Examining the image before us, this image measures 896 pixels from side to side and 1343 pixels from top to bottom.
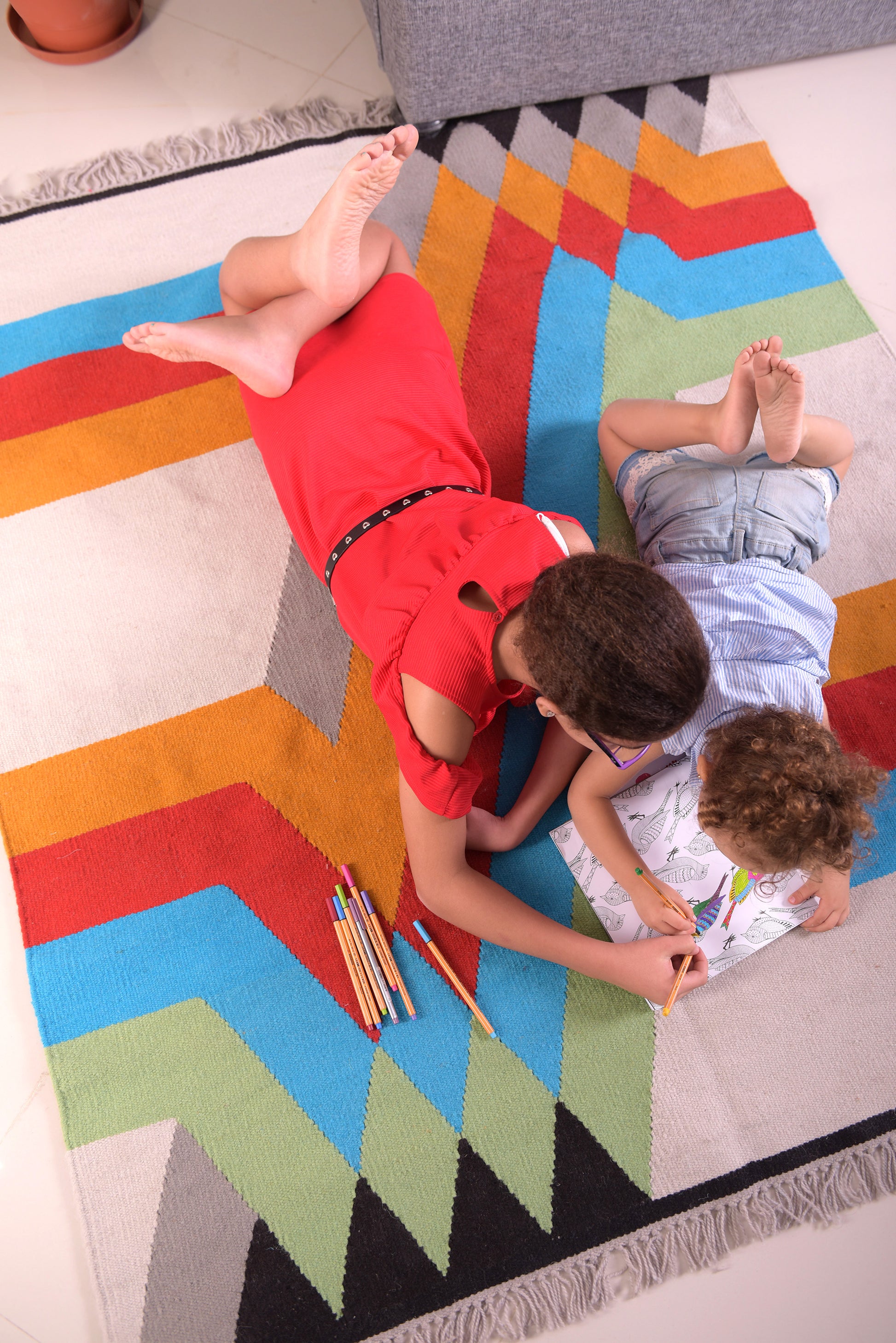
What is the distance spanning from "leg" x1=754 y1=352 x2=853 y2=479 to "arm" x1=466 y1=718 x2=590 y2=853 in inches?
17.1

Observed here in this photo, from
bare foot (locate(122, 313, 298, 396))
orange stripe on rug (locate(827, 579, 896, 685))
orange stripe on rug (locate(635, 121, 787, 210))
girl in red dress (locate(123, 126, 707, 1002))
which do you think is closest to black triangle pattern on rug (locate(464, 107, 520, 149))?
orange stripe on rug (locate(635, 121, 787, 210))

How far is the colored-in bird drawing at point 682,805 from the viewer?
1.07m

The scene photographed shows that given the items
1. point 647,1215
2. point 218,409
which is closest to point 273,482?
point 218,409

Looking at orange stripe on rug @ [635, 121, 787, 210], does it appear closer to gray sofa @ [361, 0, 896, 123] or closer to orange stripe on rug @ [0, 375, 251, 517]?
gray sofa @ [361, 0, 896, 123]

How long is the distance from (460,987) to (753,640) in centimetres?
53

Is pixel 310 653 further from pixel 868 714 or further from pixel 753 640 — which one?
pixel 868 714

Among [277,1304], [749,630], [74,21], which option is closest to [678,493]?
[749,630]

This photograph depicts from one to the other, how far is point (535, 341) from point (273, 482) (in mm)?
510

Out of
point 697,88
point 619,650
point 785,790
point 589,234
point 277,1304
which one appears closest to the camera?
point 619,650

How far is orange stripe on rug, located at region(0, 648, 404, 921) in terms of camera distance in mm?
1090

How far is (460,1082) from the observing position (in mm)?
1007

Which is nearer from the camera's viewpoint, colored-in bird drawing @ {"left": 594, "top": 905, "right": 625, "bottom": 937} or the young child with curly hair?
the young child with curly hair

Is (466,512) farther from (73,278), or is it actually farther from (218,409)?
(73,278)

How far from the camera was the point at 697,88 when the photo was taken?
149 cm
